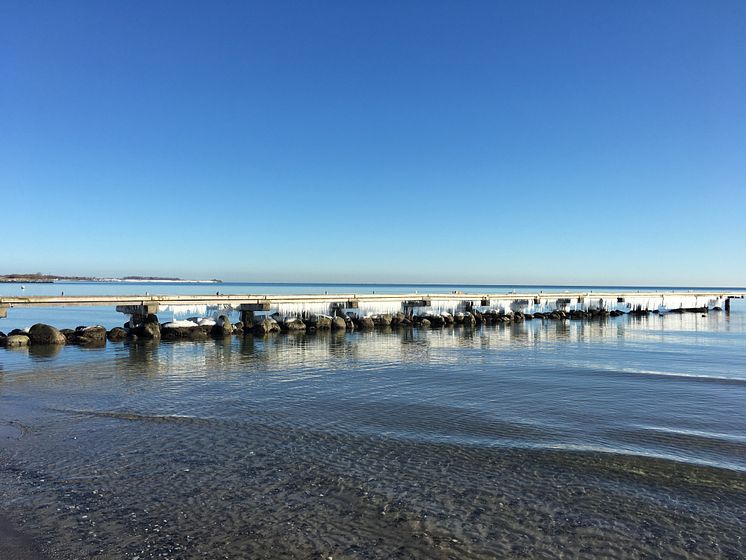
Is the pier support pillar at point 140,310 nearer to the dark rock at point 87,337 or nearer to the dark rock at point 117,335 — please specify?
the dark rock at point 117,335

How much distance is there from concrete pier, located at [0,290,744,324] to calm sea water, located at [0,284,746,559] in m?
17.4

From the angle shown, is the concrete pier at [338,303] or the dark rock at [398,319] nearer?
the concrete pier at [338,303]

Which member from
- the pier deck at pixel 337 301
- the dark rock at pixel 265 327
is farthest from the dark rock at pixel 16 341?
the dark rock at pixel 265 327

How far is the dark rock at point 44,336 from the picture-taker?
34531 mm

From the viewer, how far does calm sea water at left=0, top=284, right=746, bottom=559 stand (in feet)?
27.4

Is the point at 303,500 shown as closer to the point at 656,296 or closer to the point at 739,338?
the point at 739,338

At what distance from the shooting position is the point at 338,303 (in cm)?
5444

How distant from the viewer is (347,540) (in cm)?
820

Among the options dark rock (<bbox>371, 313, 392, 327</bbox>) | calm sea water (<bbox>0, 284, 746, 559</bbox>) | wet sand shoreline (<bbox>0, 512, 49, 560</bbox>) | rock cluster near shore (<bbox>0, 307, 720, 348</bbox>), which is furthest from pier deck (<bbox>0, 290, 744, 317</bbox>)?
wet sand shoreline (<bbox>0, 512, 49, 560</bbox>)

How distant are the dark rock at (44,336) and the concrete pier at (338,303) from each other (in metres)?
3.52

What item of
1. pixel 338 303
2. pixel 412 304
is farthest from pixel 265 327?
pixel 412 304

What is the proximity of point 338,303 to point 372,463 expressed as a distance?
42.8 meters

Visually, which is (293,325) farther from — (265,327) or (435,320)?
(435,320)

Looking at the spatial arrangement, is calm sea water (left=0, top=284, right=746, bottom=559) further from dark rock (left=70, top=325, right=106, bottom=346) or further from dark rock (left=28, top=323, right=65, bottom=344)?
dark rock (left=70, top=325, right=106, bottom=346)
